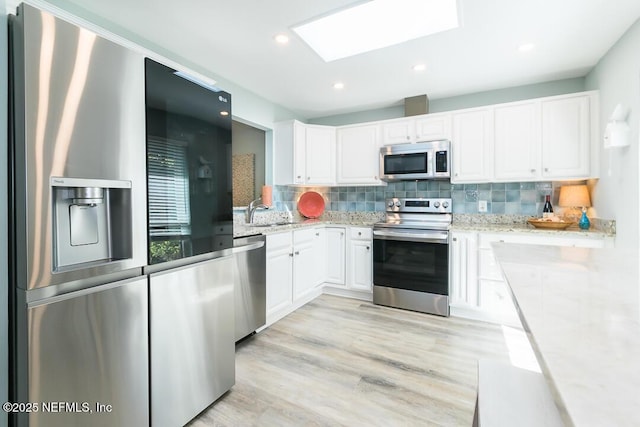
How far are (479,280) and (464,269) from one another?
16 cm

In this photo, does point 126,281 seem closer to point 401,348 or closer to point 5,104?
point 5,104

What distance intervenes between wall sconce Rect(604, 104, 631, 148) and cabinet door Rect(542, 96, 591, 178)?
0.57 m

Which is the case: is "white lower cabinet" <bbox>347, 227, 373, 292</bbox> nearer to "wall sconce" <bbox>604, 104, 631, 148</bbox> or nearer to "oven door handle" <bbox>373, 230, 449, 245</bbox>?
"oven door handle" <bbox>373, 230, 449, 245</bbox>

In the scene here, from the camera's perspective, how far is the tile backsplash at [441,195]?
3166 mm

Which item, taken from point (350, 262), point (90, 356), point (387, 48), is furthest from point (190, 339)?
point (387, 48)

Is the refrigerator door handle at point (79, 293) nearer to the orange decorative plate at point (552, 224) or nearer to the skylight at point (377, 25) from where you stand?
the skylight at point (377, 25)

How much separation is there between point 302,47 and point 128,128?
162 cm

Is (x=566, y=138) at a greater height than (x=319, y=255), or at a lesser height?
greater

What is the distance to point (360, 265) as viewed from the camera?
3.49 metres

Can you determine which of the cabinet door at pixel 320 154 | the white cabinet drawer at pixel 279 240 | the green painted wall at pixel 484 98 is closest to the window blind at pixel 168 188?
the white cabinet drawer at pixel 279 240

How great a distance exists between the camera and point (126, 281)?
1.25m

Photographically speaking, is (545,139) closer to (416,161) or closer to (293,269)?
(416,161)

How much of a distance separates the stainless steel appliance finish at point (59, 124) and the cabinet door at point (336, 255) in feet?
8.50

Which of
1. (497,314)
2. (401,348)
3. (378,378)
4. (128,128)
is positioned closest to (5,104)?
(128,128)
